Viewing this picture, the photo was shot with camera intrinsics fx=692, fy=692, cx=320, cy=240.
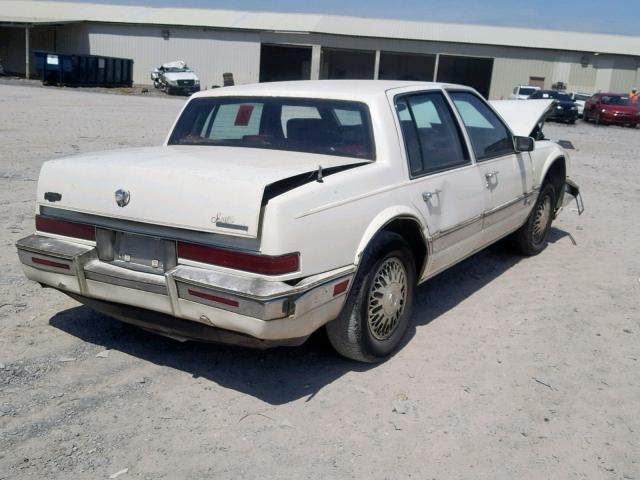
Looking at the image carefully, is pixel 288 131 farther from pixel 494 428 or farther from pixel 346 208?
pixel 494 428

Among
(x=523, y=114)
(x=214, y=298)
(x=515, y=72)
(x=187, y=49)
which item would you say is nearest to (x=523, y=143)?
(x=523, y=114)

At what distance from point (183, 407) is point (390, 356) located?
55.9 inches

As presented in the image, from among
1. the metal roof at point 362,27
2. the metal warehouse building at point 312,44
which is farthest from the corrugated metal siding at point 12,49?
the metal roof at point 362,27

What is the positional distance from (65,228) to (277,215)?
56.7 inches

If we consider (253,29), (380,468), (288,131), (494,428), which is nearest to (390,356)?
(494,428)

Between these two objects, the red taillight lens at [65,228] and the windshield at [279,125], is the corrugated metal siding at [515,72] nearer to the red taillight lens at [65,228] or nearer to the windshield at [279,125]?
the windshield at [279,125]

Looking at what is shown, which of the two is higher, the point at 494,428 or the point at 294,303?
the point at 294,303

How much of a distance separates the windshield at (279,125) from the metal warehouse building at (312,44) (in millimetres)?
41177

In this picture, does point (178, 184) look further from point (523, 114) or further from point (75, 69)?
point (75, 69)

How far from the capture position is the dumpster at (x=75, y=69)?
36.1 m

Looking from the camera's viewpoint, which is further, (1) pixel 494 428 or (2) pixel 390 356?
(2) pixel 390 356

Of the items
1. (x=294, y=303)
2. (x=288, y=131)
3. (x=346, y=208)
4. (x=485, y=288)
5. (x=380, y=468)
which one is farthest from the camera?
(x=485, y=288)

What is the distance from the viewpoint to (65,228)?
13.3 feet

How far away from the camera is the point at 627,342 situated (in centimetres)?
492
